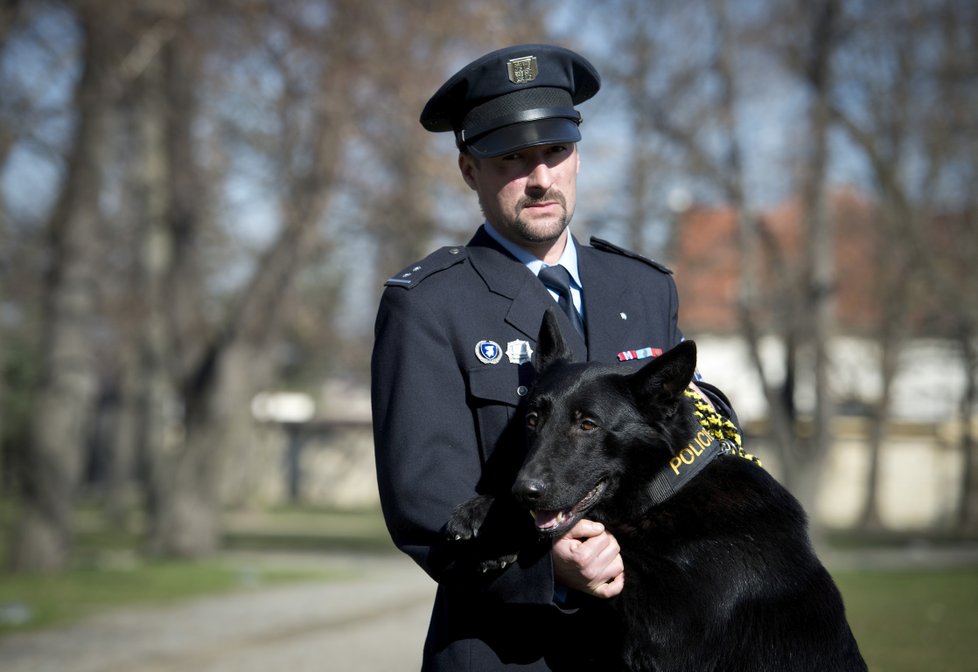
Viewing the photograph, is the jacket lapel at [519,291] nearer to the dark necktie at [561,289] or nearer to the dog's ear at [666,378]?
the dark necktie at [561,289]

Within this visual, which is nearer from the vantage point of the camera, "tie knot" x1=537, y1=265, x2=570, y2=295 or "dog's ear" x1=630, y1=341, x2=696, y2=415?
"dog's ear" x1=630, y1=341, x2=696, y2=415

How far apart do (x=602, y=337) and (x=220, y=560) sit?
1825 centimetres

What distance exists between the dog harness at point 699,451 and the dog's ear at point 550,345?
0.37 metres

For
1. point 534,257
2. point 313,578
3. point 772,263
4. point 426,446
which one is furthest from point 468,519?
point 772,263

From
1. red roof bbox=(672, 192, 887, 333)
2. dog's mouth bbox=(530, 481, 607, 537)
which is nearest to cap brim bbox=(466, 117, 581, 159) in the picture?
dog's mouth bbox=(530, 481, 607, 537)

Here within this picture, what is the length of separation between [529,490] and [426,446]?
0.35m

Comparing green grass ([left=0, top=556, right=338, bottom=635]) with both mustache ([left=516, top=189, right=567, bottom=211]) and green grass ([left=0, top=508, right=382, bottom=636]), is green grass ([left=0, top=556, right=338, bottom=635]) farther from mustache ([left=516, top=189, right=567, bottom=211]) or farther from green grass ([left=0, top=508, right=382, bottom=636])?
mustache ([left=516, top=189, right=567, bottom=211])

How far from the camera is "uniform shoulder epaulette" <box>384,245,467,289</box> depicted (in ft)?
10.4

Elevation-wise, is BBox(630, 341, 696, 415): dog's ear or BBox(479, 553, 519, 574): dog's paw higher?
BBox(630, 341, 696, 415): dog's ear

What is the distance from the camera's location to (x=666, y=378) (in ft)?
9.54

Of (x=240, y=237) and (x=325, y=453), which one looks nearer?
(x=240, y=237)

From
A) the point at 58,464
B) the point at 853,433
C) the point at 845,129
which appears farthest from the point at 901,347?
the point at 58,464

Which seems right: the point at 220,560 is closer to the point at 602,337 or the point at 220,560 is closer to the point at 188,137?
the point at 188,137

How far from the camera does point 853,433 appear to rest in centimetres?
4131
